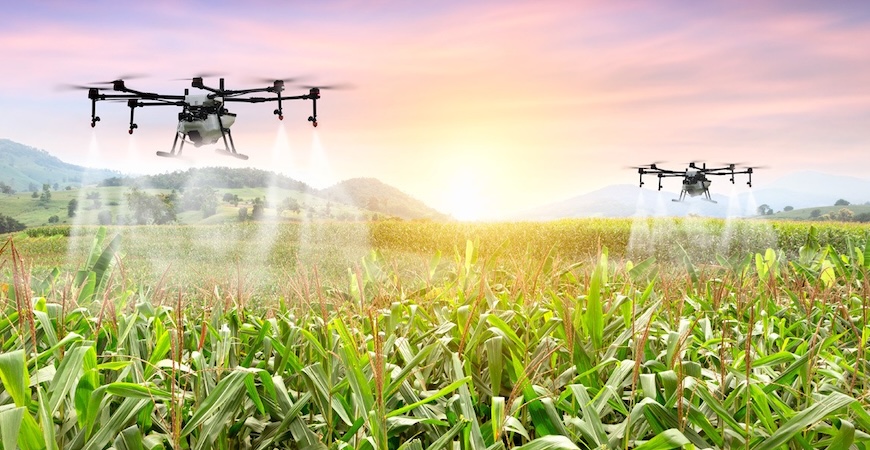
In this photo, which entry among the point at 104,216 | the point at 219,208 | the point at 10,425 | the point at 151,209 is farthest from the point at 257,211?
the point at 10,425

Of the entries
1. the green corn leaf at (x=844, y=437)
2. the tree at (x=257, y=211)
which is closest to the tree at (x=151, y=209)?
the tree at (x=257, y=211)

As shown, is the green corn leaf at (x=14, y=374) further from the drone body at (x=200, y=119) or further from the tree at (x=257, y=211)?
the tree at (x=257, y=211)

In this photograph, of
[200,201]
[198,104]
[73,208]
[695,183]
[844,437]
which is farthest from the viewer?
[73,208]

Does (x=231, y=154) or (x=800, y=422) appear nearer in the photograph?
(x=800, y=422)

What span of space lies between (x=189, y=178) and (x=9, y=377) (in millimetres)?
44959

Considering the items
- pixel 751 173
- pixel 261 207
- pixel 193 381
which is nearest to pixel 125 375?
pixel 193 381

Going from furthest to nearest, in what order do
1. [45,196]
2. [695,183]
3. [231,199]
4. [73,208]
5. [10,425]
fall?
[45,196], [73,208], [231,199], [695,183], [10,425]

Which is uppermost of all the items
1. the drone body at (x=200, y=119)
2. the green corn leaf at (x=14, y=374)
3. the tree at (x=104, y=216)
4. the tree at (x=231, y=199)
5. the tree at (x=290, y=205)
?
the drone body at (x=200, y=119)

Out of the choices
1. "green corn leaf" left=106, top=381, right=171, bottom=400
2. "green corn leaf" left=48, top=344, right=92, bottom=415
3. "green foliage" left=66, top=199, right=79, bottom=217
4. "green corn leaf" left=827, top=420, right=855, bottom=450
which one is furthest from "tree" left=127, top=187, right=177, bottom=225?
"green corn leaf" left=827, top=420, right=855, bottom=450

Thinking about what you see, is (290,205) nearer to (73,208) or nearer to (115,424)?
(73,208)

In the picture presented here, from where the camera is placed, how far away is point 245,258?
1869cm

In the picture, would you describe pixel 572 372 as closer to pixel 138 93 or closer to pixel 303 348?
pixel 303 348

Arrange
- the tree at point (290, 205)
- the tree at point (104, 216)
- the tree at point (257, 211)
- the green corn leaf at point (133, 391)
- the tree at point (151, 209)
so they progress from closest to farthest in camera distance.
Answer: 1. the green corn leaf at point (133, 391)
2. the tree at point (257, 211)
3. the tree at point (290, 205)
4. the tree at point (104, 216)
5. the tree at point (151, 209)

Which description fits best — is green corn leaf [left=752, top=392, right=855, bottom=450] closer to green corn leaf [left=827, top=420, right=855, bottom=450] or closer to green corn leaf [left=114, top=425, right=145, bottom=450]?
green corn leaf [left=827, top=420, right=855, bottom=450]
